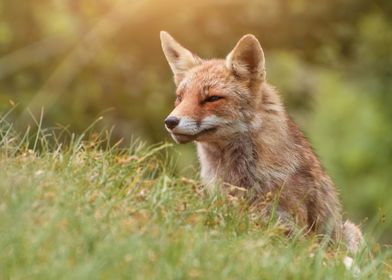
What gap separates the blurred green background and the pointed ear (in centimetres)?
1078

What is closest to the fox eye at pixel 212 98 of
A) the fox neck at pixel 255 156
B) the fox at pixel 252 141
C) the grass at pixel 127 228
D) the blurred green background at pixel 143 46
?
the fox at pixel 252 141

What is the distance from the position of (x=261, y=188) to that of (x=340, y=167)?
26.8 m

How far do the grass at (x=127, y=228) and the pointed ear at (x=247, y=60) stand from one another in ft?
5.99

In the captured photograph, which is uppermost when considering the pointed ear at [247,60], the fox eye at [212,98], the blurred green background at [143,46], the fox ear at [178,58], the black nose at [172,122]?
the pointed ear at [247,60]

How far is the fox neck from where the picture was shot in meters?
10.1

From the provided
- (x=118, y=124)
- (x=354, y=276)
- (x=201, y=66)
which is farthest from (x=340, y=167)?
(x=354, y=276)

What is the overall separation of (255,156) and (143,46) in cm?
1353

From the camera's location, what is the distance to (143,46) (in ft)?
77.2

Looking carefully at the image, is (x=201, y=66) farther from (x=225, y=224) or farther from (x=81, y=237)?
(x=81, y=237)

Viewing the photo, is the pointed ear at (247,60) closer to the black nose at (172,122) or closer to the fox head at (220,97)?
the fox head at (220,97)

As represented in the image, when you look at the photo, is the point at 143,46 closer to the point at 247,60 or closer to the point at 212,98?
the point at 247,60

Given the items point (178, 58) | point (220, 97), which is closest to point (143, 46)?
point (178, 58)

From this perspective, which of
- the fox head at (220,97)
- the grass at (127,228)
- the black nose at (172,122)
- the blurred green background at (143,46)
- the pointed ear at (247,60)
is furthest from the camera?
the blurred green background at (143,46)

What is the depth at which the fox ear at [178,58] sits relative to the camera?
11.2 m
